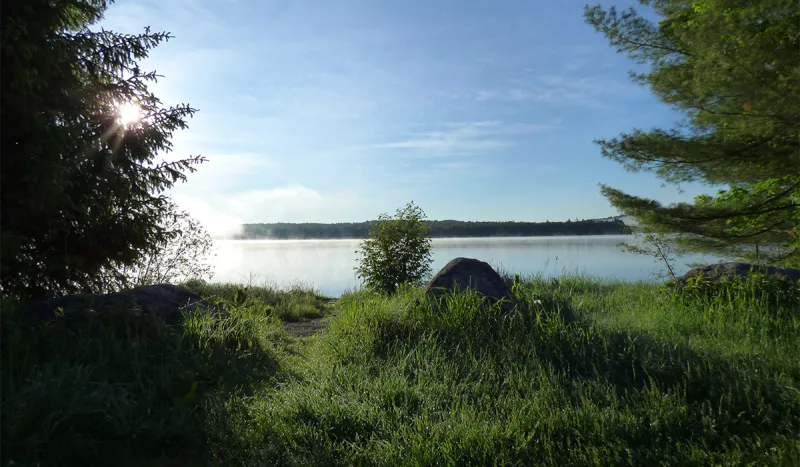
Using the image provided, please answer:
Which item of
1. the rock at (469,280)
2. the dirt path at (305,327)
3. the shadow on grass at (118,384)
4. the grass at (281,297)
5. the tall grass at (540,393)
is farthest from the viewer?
the grass at (281,297)

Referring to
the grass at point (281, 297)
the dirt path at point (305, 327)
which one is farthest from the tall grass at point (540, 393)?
the grass at point (281, 297)

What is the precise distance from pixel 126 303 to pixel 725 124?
10.5 meters

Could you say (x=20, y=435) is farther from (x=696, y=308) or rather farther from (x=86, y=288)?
(x=696, y=308)

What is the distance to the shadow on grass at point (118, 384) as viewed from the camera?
10.6ft

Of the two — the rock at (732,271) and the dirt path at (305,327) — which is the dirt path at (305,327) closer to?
the dirt path at (305,327)

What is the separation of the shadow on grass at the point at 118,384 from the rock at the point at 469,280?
8.59 feet

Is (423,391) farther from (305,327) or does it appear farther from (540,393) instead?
(305,327)

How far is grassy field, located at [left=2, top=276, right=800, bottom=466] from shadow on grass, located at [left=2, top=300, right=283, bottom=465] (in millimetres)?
15

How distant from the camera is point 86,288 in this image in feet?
21.2

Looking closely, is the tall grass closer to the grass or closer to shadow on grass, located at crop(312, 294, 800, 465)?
shadow on grass, located at crop(312, 294, 800, 465)

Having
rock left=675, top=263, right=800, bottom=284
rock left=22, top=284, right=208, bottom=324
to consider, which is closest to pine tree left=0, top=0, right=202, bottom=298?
rock left=22, top=284, right=208, bottom=324

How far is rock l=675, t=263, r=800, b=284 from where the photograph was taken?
24.3 feet

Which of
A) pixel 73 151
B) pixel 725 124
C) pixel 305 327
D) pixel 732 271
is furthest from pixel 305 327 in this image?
pixel 725 124

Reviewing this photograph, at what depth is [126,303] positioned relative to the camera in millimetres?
5375
